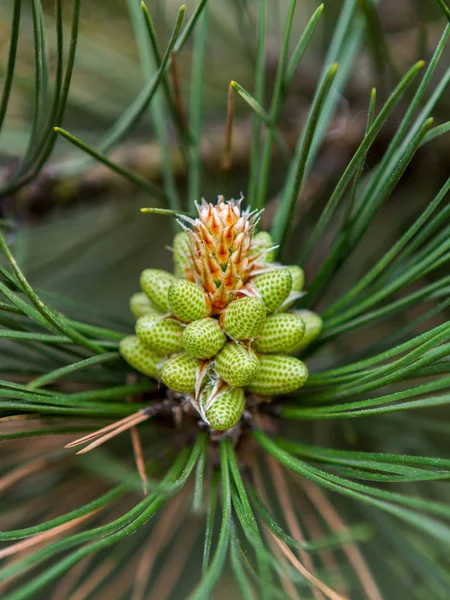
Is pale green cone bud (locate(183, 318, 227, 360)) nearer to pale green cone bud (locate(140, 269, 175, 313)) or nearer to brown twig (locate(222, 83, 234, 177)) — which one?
pale green cone bud (locate(140, 269, 175, 313))

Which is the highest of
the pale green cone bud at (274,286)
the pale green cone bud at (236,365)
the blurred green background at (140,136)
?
the blurred green background at (140,136)

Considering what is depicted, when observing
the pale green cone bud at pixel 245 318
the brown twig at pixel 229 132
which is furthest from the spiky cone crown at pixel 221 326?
the brown twig at pixel 229 132

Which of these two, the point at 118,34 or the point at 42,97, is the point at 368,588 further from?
the point at 118,34

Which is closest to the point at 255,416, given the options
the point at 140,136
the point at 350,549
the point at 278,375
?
the point at 278,375

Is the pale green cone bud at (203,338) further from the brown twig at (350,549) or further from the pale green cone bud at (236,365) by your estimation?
the brown twig at (350,549)

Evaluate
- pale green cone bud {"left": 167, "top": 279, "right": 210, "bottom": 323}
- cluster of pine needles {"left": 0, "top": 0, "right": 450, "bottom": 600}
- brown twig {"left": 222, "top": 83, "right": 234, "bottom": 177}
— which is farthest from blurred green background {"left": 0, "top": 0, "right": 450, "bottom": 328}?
pale green cone bud {"left": 167, "top": 279, "right": 210, "bottom": 323}

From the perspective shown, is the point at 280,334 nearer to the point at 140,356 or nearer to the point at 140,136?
the point at 140,356

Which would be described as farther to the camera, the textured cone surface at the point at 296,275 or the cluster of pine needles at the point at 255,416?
the textured cone surface at the point at 296,275

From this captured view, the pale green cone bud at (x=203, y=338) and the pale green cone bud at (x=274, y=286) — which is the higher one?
the pale green cone bud at (x=274, y=286)
